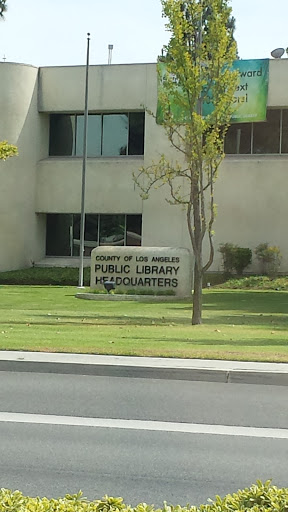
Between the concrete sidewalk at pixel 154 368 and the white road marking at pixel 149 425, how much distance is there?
237 centimetres

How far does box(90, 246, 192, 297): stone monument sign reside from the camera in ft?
90.2

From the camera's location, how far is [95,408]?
8.93 meters

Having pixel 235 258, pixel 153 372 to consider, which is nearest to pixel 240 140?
pixel 235 258

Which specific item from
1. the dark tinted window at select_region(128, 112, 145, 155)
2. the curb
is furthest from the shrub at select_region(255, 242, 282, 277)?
the curb

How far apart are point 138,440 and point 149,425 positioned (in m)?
0.63

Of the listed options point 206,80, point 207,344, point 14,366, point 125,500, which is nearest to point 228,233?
point 206,80

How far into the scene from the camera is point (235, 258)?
35406mm

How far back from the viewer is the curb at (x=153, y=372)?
1049 centimetres

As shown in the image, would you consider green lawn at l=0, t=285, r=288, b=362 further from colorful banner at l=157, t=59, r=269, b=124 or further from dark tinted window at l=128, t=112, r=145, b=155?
dark tinted window at l=128, t=112, r=145, b=155

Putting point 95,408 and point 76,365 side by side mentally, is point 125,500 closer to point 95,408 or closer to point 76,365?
point 95,408

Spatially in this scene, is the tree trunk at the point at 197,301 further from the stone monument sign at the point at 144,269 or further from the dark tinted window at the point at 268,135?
the dark tinted window at the point at 268,135

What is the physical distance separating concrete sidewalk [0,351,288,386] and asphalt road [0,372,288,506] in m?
0.17

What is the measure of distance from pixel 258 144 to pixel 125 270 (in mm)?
12230

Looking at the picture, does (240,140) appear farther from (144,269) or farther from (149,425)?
(149,425)
